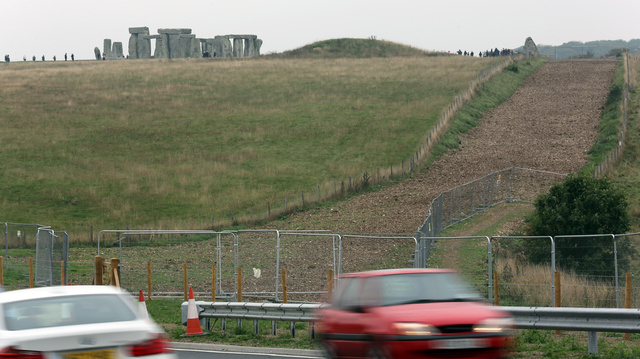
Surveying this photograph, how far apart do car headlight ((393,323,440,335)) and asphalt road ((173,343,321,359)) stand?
440 centimetres

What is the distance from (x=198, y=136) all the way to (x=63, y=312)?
162ft

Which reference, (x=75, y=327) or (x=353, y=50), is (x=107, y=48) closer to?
(x=353, y=50)

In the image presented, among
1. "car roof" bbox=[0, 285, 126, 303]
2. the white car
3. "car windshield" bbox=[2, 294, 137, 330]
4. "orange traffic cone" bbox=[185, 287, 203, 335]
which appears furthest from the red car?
"orange traffic cone" bbox=[185, 287, 203, 335]

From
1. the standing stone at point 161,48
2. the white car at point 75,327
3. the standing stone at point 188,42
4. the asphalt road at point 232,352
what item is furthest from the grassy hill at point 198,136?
the standing stone at point 188,42

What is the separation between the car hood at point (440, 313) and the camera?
31.7 feet

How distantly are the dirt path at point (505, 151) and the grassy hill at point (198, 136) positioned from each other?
330 cm

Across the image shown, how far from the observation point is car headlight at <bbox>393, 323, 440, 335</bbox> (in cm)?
950

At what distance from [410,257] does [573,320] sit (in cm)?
1258

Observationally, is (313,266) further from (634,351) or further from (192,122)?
(192,122)

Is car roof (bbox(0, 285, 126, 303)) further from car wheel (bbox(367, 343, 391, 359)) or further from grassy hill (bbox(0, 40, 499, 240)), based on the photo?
grassy hill (bbox(0, 40, 499, 240))

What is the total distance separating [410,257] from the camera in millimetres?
25203

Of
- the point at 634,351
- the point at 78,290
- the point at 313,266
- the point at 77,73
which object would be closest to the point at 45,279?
the point at 313,266

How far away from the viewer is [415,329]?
377 inches

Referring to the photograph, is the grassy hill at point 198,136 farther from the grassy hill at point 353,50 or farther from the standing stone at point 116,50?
the standing stone at point 116,50
